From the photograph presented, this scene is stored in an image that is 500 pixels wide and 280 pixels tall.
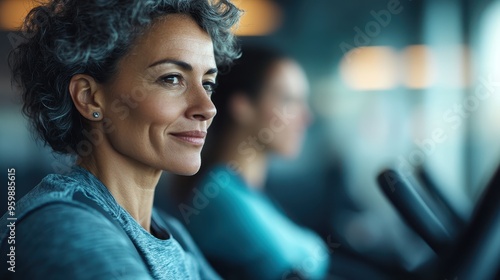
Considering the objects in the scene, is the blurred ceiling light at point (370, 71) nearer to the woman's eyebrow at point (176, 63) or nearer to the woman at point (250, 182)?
the woman at point (250, 182)

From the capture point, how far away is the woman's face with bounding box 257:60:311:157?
2000 millimetres

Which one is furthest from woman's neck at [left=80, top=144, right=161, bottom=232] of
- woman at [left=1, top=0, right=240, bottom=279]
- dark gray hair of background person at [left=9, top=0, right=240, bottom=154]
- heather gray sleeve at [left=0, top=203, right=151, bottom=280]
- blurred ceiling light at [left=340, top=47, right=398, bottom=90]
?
blurred ceiling light at [left=340, top=47, right=398, bottom=90]

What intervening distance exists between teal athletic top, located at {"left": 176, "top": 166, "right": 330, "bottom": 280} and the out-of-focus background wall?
1.46 m

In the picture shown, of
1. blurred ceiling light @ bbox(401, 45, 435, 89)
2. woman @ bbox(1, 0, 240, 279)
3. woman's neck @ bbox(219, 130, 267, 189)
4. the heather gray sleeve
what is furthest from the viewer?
blurred ceiling light @ bbox(401, 45, 435, 89)

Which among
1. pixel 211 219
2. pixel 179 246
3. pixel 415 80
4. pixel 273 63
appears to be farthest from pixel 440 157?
pixel 179 246

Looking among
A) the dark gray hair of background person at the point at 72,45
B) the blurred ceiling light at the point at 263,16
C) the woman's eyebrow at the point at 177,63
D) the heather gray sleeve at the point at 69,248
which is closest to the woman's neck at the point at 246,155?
the dark gray hair of background person at the point at 72,45

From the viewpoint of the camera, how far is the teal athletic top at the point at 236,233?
1785 mm

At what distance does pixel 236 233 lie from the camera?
1784mm

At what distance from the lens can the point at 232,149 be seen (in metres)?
1.92

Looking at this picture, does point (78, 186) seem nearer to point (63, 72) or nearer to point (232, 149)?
point (63, 72)

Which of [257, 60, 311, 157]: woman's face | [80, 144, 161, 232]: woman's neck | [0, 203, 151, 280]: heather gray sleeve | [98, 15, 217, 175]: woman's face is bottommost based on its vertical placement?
[257, 60, 311, 157]: woman's face

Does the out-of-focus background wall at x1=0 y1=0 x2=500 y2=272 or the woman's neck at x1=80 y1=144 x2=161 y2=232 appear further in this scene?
the out-of-focus background wall at x1=0 y1=0 x2=500 y2=272

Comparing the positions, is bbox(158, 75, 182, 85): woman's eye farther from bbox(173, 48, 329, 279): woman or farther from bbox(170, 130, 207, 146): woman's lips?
bbox(173, 48, 329, 279): woman

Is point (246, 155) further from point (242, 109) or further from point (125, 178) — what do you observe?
point (125, 178)
